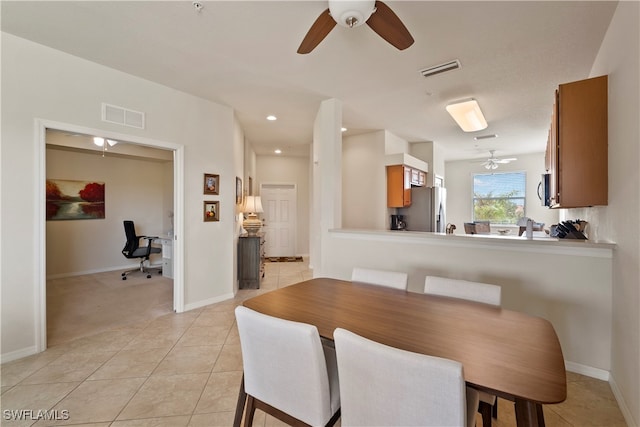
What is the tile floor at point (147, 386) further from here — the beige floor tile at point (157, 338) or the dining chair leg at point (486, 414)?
the dining chair leg at point (486, 414)

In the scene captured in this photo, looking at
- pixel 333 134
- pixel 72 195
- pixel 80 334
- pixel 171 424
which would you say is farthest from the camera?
pixel 72 195

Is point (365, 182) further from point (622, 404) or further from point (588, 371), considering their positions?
point (622, 404)

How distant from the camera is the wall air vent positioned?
111 inches

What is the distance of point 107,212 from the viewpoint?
224 inches

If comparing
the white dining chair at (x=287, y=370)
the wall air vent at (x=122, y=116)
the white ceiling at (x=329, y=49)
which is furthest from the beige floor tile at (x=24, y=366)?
the white ceiling at (x=329, y=49)

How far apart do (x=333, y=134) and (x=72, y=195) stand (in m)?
5.29

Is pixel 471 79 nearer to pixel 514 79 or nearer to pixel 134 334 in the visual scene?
pixel 514 79

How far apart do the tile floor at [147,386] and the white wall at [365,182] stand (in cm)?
313

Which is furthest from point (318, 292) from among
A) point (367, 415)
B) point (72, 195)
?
point (72, 195)

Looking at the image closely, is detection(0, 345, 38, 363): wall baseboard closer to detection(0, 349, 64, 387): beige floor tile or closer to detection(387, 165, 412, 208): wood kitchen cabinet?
detection(0, 349, 64, 387): beige floor tile

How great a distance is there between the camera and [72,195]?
5.20 m

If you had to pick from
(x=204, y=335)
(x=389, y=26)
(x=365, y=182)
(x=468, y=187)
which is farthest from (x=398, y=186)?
(x=468, y=187)

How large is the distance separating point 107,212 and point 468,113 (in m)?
6.95

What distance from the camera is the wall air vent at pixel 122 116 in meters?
2.82
